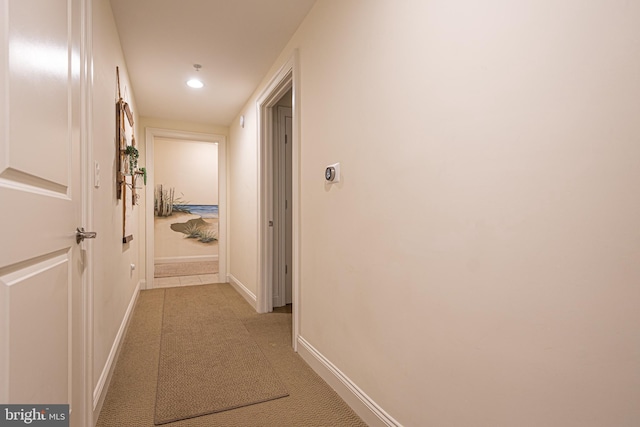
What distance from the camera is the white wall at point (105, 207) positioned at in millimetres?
1620

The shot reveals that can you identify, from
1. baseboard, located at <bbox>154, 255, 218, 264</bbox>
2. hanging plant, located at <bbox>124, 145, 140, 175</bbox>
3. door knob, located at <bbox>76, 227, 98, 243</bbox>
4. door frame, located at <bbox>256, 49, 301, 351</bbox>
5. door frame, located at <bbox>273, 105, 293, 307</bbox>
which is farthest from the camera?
baseboard, located at <bbox>154, 255, 218, 264</bbox>

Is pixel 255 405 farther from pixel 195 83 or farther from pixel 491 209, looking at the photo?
pixel 195 83

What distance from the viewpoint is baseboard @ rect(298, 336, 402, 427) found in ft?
4.84

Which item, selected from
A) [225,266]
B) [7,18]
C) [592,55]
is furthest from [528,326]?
[225,266]

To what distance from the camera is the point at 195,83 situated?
10.7 feet

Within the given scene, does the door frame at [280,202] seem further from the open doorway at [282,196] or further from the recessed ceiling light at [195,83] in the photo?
the recessed ceiling light at [195,83]

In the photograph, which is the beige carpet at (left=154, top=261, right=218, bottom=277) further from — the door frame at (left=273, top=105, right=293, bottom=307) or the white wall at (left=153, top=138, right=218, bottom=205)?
the door frame at (left=273, top=105, right=293, bottom=307)

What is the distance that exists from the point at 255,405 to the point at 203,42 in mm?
2551

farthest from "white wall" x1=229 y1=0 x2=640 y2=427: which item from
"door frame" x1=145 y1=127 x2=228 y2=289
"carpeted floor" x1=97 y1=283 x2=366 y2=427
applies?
"door frame" x1=145 y1=127 x2=228 y2=289

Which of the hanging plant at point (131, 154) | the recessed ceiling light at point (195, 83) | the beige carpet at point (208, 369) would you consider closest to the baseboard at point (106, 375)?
the beige carpet at point (208, 369)

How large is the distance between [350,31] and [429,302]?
1.42m

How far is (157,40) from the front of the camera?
97.3 inches

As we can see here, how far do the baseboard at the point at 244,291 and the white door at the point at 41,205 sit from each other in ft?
7.23

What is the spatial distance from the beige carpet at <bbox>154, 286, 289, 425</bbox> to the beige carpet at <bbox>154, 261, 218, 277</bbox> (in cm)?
245
